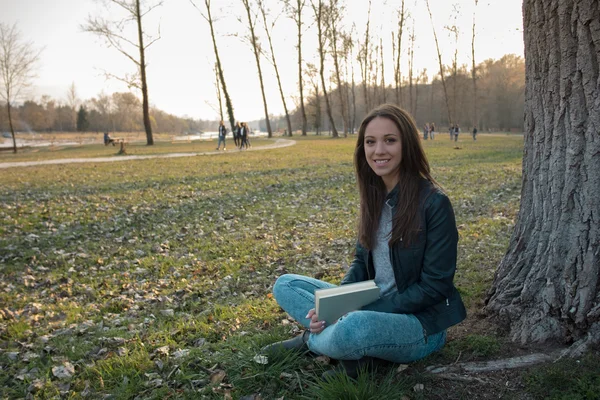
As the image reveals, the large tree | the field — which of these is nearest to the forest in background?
the field

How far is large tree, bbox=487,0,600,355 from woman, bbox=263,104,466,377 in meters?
0.61

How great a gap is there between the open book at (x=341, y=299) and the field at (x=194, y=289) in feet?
1.21

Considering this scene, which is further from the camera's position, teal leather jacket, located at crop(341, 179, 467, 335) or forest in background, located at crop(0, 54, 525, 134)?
forest in background, located at crop(0, 54, 525, 134)

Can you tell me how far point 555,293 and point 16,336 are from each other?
426 centimetres

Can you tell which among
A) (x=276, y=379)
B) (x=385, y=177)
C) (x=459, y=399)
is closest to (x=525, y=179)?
(x=385, y=177)

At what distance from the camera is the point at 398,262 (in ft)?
7.91

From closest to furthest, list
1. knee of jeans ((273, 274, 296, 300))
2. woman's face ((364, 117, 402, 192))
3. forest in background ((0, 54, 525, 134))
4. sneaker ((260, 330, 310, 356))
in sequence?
1. woman's face ((364, 117, 402, 192))
2. sneaker ((260, 330, 310, 356))
3. knee of jeans ((273, 274, 296, 300))
4. forest in background ((0, 54, 525, 134))

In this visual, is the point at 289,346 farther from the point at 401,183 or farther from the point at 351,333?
the point at 401,183

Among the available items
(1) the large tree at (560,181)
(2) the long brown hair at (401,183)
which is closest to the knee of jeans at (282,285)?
(2) the long brown hair at (401,183)

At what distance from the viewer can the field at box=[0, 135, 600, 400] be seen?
251cm

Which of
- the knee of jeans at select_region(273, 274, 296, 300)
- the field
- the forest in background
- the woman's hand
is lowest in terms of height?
the field

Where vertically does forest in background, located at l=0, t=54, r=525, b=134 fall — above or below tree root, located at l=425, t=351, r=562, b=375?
above

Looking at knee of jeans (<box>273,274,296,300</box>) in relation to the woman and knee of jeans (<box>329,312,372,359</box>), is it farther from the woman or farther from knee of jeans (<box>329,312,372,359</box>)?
knee of jeans (<box>329,312,372,359</box>)

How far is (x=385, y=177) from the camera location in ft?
8.79
